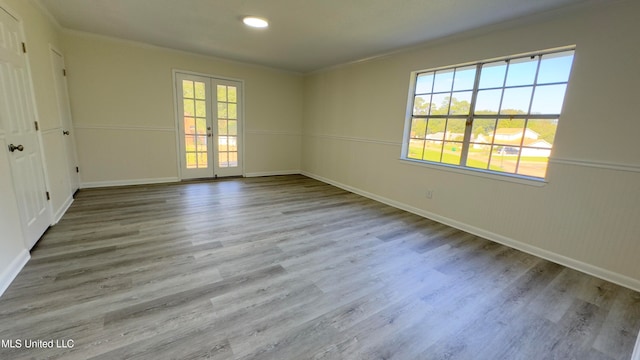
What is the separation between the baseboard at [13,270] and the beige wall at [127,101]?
2736mm

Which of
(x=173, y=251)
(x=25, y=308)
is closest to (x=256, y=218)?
(x=173, y=251)

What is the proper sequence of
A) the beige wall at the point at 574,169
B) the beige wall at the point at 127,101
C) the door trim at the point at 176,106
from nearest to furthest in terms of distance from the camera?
the beige wall at the point at 574,169 → the beige wall at the point at 127,101 → the door trim at the point at 176,106

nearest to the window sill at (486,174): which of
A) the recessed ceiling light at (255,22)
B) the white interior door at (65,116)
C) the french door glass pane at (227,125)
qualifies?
the recessed ceiling light at (255,22)

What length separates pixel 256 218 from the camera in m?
3.39

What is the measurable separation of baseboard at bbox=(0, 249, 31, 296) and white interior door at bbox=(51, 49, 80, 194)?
1957 millimetres

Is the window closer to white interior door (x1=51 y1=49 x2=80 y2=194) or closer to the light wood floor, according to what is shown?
the light wood floor

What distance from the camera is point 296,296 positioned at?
191cm

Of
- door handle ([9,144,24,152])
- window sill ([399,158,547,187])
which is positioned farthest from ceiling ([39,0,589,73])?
door handle ([9,144,24,152])

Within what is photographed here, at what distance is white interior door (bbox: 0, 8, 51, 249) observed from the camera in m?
2.07

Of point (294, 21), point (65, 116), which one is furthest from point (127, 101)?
point (294, 21)

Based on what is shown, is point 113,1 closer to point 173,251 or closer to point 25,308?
point 173,251

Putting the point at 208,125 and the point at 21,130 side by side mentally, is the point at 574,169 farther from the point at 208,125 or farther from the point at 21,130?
the point at 208,125

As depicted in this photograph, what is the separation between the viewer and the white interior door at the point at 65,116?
3.52m

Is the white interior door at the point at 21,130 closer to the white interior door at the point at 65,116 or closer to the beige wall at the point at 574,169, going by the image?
the white interior door at the point at 65,116
